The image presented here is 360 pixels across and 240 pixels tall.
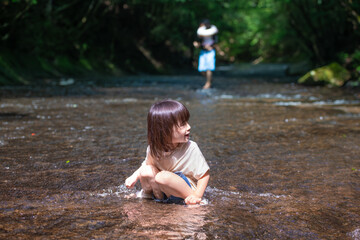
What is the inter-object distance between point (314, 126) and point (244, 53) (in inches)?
1650

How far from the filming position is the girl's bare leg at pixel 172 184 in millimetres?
2580

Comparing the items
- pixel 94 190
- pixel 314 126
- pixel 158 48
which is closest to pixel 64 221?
pixel 94 190

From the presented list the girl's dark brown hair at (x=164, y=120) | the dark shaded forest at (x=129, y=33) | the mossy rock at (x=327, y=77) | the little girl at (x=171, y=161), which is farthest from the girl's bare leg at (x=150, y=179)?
the mossy rock at (x=327, y=77)

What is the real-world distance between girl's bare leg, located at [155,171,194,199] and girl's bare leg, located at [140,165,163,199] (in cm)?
6

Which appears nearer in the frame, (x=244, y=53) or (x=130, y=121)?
(x=130, y=121)

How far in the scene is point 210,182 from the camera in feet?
10.6

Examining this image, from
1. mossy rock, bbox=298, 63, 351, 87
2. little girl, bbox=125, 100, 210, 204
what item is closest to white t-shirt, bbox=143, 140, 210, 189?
little girl, bbox=125, 100, 210, 204

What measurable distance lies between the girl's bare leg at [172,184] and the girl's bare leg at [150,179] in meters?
0.06

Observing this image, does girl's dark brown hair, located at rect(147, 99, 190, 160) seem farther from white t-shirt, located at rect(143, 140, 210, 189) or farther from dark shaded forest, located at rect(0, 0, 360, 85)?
dark shaded forest, located at rect(0, 0, 360, 85)

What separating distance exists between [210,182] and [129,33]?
18414 millimetres

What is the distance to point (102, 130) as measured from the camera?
545cm

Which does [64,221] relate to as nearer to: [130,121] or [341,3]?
[130,121]

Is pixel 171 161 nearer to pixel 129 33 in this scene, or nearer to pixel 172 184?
pixel 172 184

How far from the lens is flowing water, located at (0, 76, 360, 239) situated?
7.25 ft
